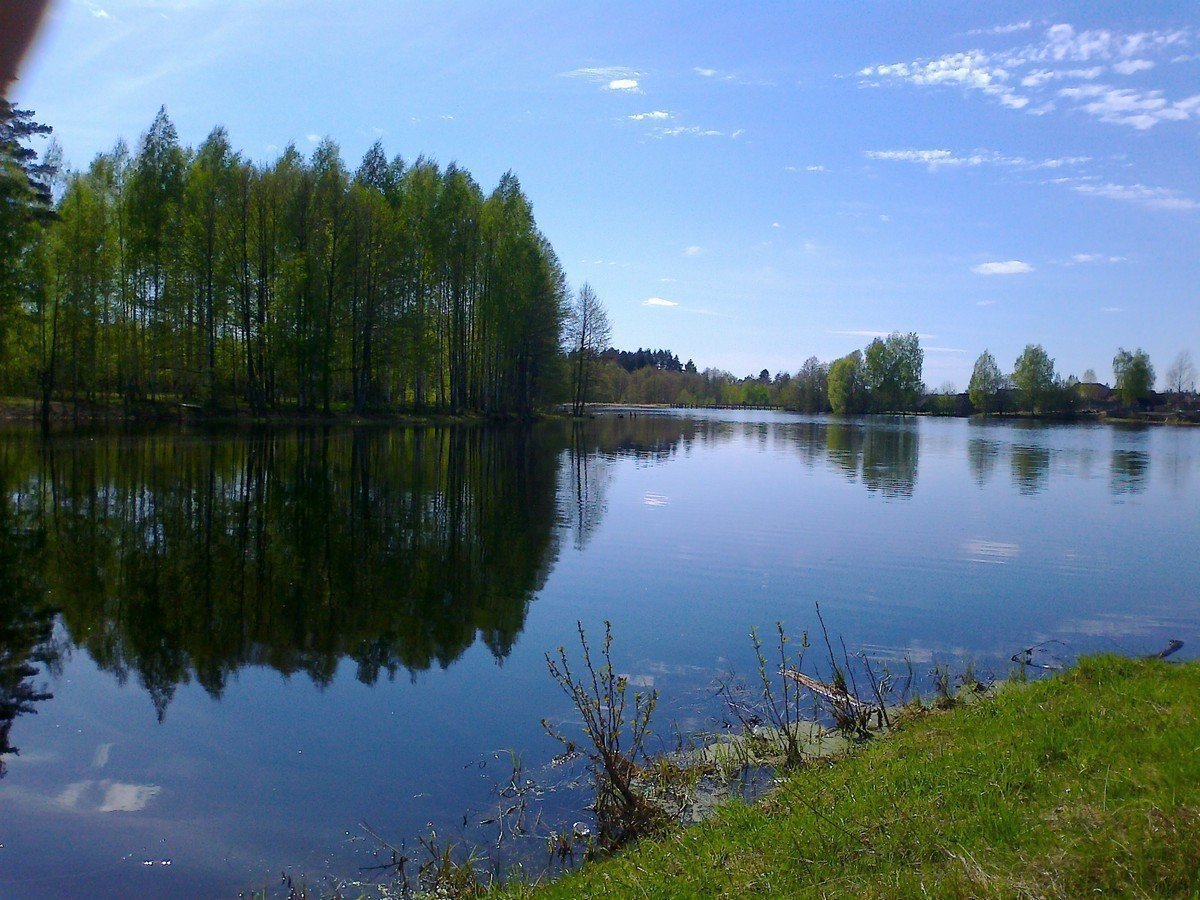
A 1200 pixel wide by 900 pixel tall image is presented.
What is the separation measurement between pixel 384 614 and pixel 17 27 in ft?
92.3

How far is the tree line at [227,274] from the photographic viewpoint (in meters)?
42.2

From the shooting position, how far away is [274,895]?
5.39 m

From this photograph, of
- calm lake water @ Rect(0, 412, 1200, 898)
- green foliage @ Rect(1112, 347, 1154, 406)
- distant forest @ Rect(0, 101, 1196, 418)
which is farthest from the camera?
green foliage @ Rect(1112, 347, 1154, 406)

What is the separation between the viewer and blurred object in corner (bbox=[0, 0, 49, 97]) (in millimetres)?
26406

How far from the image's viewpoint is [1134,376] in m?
137

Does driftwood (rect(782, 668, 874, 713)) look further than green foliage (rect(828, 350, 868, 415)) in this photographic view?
No

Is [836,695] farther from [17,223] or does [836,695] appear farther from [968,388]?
[968,388]

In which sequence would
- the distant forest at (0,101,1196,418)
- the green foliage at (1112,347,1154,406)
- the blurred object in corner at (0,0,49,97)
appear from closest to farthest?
the blurred object in corner at (0,0,49,97) → the distant forest at (0,101,1196,418) → the green foliage at (1112,347,1154,406)

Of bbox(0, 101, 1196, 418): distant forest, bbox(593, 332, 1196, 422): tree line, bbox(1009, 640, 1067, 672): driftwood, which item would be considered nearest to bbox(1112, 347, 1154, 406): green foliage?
bbox(593, 332, 1196, 422): tree line

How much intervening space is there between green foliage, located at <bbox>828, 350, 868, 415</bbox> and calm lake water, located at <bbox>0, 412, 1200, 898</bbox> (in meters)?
126

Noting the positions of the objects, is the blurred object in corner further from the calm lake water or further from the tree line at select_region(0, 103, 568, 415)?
the calm lake water

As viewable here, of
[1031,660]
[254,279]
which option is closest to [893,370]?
[254,279]

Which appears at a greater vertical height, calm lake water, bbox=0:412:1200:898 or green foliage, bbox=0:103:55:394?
green foliage, bbox=0:103:55:394

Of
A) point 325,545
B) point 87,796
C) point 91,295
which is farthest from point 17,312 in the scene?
point 87,796
